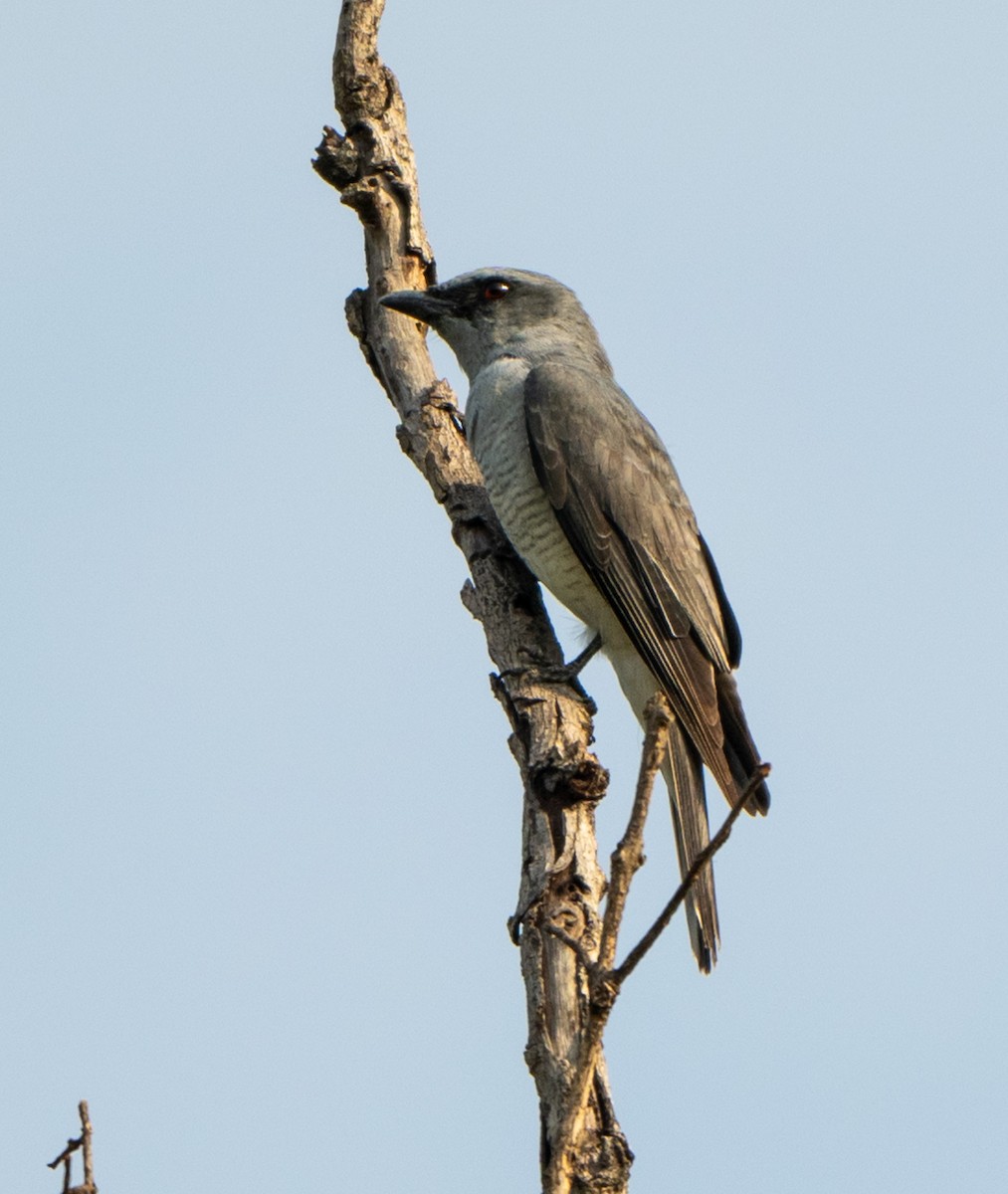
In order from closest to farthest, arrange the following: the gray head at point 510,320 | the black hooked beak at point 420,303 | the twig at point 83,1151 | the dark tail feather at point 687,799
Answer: the twig at point 83,1151 < the dark tail feather at point 687,799 < the black hooked beak at point 420,303 < the gray head at point 510,320

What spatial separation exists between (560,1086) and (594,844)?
105 centimetres

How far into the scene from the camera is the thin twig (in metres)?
2.67

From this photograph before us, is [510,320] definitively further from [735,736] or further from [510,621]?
[735,736]

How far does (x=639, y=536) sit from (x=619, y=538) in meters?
0.09

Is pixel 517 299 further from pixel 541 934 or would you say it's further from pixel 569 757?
pixel 541 934

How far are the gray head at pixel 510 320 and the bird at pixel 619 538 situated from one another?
3 cm

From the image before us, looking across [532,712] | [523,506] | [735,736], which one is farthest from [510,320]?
[532,712]

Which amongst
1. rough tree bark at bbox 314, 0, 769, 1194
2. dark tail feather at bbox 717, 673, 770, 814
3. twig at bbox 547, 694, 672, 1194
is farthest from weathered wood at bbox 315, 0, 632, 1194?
dark tail feather at bbox 717, 673, 770, 814

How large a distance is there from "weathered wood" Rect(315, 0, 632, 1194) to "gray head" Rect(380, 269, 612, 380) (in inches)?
12.1

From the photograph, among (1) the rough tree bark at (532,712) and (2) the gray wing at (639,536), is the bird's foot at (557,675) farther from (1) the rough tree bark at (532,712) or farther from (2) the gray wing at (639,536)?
(2) the gray wing at (639,536)

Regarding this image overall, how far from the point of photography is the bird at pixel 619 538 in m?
6.39

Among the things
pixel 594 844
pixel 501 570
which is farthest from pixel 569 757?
pixel 501 570

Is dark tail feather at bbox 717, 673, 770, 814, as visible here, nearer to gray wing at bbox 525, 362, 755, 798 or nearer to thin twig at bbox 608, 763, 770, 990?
gray wing at bbox 525, 362, 755, 798

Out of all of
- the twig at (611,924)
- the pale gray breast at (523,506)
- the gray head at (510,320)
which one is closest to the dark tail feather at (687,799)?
the pale gray breast at (523,506)
